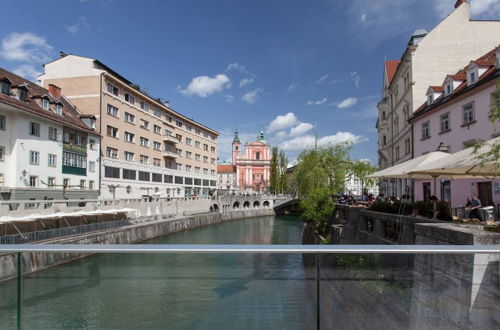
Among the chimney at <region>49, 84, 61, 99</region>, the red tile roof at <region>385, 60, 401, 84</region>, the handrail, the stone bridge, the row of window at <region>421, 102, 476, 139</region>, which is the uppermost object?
the red tile roof at <region>385, 60, 401, 84</region>

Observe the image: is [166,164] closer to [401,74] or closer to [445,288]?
[401,74]

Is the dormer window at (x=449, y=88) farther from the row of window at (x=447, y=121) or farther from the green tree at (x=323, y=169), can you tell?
the green tree at (x=323, y=169)

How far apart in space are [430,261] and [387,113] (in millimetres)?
42631

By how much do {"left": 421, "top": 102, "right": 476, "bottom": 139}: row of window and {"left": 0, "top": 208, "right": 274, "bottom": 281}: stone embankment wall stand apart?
24129mm

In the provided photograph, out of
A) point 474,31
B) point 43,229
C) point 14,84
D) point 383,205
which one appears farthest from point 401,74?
point 14,84

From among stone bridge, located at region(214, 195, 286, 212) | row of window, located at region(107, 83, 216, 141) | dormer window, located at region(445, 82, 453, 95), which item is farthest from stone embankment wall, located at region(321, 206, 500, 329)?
stone bridge, located at region(214, 195, 286, 212)

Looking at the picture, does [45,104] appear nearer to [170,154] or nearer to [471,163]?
[170,154]

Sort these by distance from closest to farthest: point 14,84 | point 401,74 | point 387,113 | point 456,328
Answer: point 456,328, point 14,84, point 401,74, point 387,113

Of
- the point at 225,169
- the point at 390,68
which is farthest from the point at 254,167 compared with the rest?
the point at 390,68

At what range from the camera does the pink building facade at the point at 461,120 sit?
1959cm

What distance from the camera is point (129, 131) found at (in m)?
46.6

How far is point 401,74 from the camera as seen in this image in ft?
109

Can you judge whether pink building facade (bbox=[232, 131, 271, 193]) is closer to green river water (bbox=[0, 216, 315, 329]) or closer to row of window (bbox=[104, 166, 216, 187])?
row of window (bbox=[104, 166, 216, 187])

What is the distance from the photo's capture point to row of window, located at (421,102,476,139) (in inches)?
831
